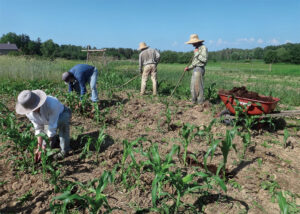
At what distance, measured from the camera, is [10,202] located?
7.92 ft

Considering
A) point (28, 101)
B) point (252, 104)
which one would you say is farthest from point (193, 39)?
point (28, 101)

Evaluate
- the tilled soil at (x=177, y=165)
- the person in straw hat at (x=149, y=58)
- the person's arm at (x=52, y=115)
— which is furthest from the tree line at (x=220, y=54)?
the person's arm at (x=52, y=115)

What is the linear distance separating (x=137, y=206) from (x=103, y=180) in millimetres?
675

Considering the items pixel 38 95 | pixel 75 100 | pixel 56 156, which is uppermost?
pixel 38 95

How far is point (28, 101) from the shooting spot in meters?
2.37

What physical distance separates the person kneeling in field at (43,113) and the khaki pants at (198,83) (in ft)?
12.7

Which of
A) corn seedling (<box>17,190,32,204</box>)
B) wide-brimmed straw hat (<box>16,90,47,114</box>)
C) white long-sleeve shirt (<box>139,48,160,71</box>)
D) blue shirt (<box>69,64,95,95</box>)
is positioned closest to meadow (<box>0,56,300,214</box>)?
corn seedling (<box>17,190,32,204</box>)

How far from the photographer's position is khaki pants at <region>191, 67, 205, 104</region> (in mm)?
5894

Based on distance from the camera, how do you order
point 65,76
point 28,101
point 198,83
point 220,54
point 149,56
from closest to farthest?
point 28,101, point 65,76, point 198,83, point 149,56, point 220,54

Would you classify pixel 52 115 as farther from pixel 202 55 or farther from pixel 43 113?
pixel 202 55

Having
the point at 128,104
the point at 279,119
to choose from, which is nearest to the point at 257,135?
the point at 279,119

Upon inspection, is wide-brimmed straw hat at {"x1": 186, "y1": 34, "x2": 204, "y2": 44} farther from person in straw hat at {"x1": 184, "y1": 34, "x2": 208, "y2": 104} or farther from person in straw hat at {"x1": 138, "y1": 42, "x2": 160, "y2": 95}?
person in straw hat at {"x1": 138, "y1": 42, "x2": 160, "y2": 95}

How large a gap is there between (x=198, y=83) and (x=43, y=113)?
439cm

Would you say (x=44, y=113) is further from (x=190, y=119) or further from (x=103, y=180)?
(x=190, y=119)
